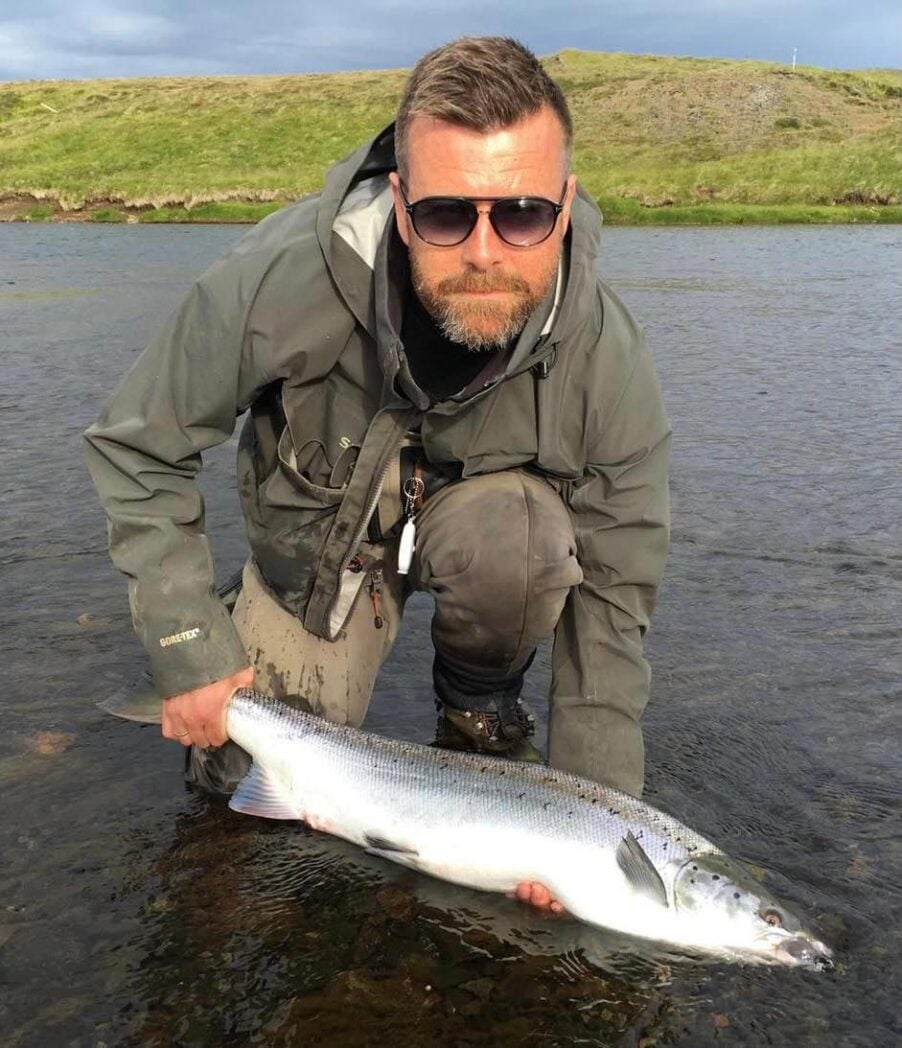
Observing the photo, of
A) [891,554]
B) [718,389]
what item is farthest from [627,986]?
[718,389]

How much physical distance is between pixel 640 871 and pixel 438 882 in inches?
25.6

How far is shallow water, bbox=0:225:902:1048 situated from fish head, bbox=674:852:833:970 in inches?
2.5

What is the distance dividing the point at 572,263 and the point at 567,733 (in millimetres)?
1486

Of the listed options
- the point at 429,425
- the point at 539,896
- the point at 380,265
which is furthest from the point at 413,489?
the point at 539,896

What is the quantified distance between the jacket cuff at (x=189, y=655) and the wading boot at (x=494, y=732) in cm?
97

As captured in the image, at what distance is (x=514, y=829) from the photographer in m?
3.07

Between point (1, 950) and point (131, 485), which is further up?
point (131, 485)

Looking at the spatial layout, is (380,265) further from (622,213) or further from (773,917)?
(622,213)

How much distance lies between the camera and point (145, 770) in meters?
3.81

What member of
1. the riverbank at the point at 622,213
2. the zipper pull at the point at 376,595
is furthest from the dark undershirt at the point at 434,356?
the riverbank at the point at 622,213

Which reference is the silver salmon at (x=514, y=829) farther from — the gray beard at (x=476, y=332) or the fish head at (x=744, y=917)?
the gray beard at (x=476, y=332)

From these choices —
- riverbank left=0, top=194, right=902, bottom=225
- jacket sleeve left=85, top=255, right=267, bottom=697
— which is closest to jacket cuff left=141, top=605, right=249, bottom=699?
jacket sleeve left=85, top=255, right=267, bottom=697

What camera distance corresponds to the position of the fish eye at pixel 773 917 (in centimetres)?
284

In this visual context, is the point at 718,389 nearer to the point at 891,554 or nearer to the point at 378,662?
the point at 891,554
